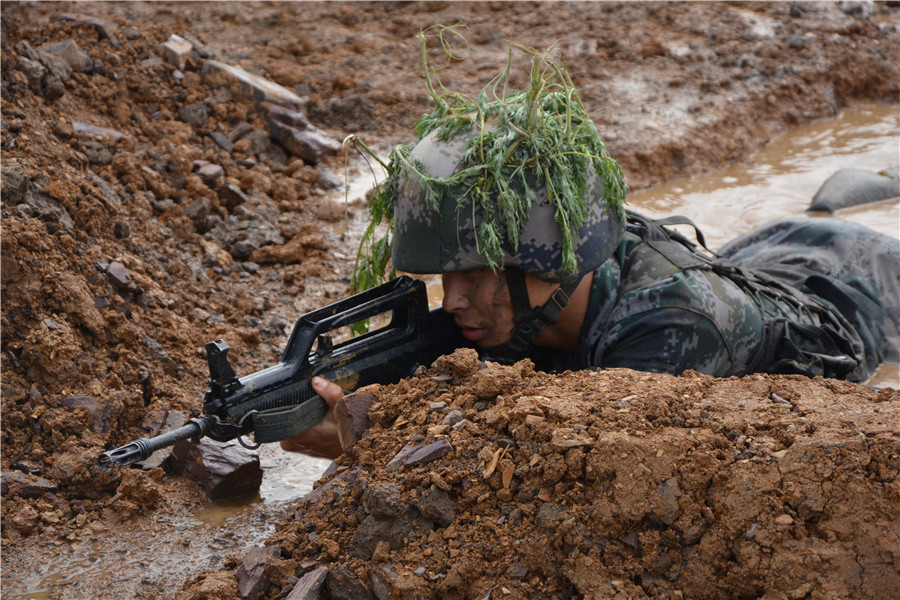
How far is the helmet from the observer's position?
323 cm

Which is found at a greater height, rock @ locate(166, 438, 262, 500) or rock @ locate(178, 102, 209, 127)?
rock @ locate(178, 102, 209, 127)

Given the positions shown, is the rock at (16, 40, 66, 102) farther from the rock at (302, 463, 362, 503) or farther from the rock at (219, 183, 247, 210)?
the rock at (302, 463, 362, 503)

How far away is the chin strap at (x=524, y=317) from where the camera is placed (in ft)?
11.2

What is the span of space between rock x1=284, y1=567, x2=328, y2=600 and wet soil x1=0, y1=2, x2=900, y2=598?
0.04 meters

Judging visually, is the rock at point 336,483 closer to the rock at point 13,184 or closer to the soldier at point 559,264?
the soldier at point 559,264

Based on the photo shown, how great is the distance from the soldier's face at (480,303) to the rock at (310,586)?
1.24 meters

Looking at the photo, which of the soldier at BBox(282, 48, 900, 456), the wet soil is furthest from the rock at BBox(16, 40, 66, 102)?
the soldier at BBox(282, 48, 900, 456)

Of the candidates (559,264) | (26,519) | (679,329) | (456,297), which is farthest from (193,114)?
(679,329)

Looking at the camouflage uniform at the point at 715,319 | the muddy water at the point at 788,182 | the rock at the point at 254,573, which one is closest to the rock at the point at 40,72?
the camouflage uniform at the point at 715,319

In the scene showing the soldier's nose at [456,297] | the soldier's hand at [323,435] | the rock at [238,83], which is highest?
the rock at [238,83]

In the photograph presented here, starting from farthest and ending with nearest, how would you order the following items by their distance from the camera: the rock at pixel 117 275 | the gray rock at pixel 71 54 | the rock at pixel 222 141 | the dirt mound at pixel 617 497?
the rock at pixel 222 141 < the gray rock at pixel 71 54 < the rock at pixel 117 275 < the dirt mound at pixel 617 497

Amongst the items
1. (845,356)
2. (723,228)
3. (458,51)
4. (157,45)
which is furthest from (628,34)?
(845,356)

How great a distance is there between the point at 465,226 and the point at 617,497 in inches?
51.1

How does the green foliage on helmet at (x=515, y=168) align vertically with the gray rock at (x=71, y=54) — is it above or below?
below
